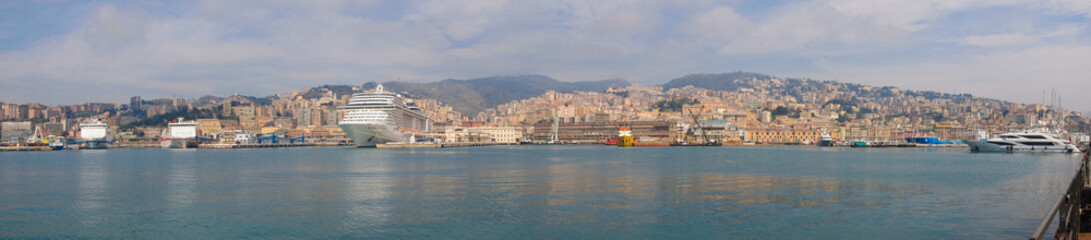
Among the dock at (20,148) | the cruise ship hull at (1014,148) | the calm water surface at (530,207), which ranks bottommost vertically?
the dock at (20,148)

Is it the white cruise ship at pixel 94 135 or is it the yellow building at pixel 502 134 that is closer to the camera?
the white cruise ship at pixel 94 135

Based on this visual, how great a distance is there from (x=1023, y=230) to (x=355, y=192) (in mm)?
14628

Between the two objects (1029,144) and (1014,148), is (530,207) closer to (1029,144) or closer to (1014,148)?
(1029,144)

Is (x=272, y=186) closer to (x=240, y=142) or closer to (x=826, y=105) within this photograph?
(x=240, y=142)

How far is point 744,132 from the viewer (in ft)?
378

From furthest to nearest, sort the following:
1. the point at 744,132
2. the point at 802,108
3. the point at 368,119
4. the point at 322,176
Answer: the point at 802,108 → the point at 744,132 → the point at 368,119 → the point at 322,176

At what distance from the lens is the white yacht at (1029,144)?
161ft

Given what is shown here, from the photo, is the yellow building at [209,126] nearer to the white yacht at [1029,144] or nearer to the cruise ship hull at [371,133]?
the cruise ship hull at [371,133]

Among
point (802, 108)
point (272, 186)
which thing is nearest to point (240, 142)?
point (272, 186)

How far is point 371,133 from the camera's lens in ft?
223

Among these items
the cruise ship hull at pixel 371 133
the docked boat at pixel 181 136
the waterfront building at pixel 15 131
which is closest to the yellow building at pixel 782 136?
the cruise ship hull at pixel 371 133

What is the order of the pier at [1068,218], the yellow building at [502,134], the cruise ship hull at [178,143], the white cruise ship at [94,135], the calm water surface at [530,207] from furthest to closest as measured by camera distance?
the yellow building at [502,134] → the cruise ship hull at [178,143] → the white cruise ship at [94,135] → the calm water surface at [530,207] → the pier at [1068,218]

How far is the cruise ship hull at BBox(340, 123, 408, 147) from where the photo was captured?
2623 inches

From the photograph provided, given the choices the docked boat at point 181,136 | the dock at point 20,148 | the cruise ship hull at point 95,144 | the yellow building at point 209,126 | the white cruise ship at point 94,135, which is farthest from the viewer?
the yellow building at point 209,126
